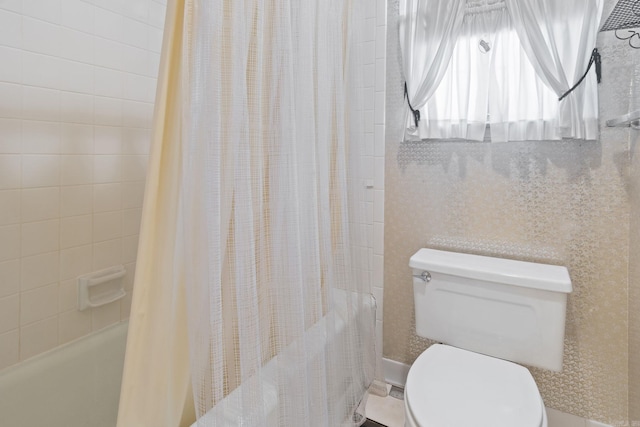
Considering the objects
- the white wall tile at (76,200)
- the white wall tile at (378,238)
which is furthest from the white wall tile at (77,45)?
the white wall tile at (378,238)

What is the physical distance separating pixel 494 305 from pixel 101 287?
1.59m

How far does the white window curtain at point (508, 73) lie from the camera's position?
52.7 inches

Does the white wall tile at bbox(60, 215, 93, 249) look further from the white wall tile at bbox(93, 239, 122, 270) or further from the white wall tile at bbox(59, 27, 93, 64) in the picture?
the white wall tile at bbox(59, 27, 93, 64)

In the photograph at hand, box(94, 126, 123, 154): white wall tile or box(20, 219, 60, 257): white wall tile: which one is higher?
box(94, 126, 123, 154): white wall tile

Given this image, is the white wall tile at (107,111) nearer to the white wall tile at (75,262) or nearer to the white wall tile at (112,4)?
the white wall tile at (112,4)

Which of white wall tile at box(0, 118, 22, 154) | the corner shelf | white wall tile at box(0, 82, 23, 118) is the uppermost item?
white wall tile at box(0, 82, 23, 118)

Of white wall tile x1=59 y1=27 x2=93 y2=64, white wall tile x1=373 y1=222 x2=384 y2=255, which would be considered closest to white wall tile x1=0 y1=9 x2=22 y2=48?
white wall tile x1=59 y1=27 x2=93 y2=64

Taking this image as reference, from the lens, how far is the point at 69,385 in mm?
1317

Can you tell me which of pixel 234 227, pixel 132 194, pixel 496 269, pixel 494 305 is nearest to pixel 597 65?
pixel 496 269

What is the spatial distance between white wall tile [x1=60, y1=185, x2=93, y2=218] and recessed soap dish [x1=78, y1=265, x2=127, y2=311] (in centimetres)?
26

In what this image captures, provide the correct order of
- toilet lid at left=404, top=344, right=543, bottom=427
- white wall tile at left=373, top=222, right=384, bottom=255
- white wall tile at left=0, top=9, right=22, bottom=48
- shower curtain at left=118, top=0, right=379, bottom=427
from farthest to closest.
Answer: white wall tile at left=373, top=222, right=384, bottom=255, white wall tile at left=0, top=9, right=22, bottom=48, toilet lid at left=404, top=344, right=543, bottom=427, shower curtain at left=118, top=0, right=379, bottom=427

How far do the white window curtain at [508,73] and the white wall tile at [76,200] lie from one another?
1396 millimetres

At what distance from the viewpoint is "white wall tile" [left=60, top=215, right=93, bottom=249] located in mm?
Result: 1372

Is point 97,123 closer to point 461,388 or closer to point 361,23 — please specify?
point 361,23
